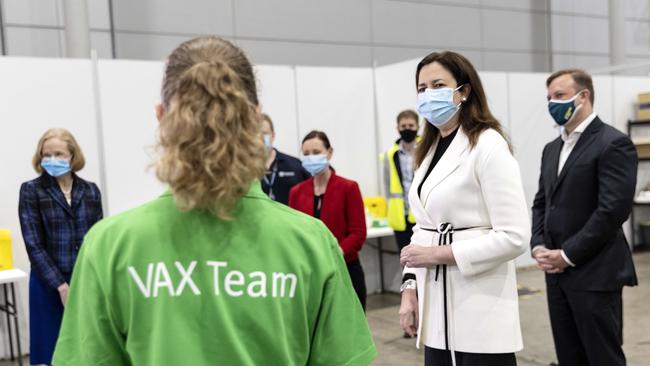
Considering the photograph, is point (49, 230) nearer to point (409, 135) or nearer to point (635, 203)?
point (409, 135)

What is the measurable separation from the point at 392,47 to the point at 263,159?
6741 millimetres

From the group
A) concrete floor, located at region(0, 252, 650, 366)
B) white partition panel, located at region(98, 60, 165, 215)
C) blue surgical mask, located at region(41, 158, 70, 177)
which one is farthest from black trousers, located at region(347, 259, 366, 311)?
white partition panel, located at region(98, 60, 165, 215)

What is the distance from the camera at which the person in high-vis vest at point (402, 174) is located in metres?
4.53

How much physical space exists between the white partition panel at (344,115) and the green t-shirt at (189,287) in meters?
4.47

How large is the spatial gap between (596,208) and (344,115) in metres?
3.38

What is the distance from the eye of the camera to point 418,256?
1.83m

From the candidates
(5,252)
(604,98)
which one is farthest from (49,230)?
(604,98)

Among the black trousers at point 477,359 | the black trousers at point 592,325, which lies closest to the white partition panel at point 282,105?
the black trousers at point 592,325

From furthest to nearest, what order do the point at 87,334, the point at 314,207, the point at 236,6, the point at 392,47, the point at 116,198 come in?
the point at 392,47 → the point at 236,6 → the point at 116,198 → the point at 314,207 → the point at 87,334

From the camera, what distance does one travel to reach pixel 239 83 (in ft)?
3.20

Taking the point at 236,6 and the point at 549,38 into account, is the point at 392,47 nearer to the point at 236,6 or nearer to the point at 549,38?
the point at 236,6

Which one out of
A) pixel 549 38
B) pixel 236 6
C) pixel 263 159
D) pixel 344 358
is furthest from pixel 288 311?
pixel 549 38

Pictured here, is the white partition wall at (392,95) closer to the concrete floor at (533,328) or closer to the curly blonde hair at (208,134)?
the concrete floor at (533,328)

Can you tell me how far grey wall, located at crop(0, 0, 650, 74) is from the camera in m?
5.73
